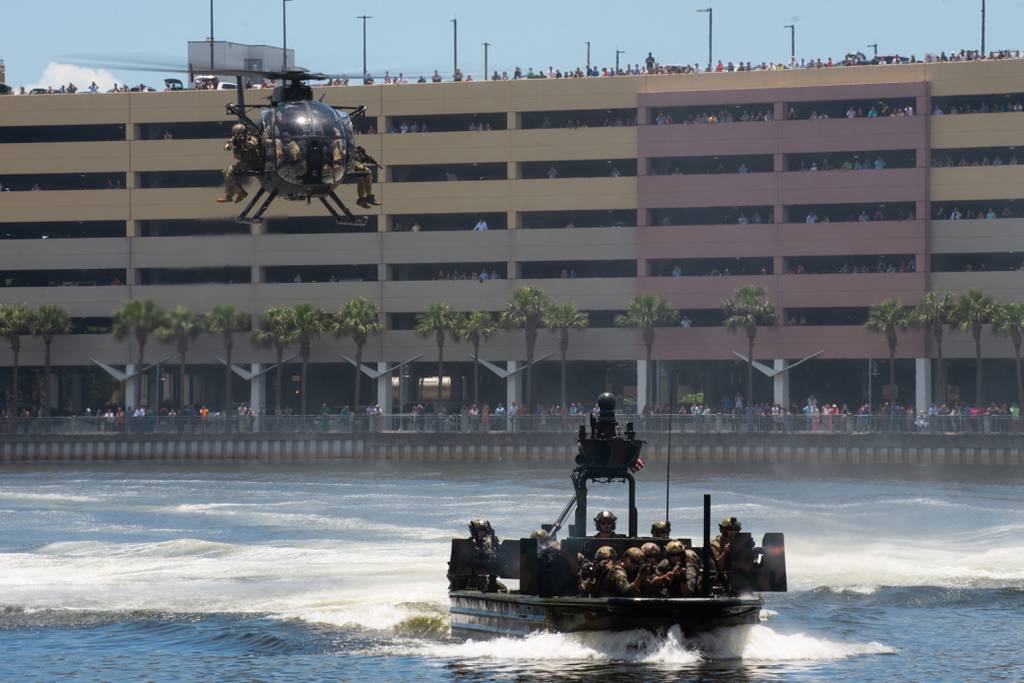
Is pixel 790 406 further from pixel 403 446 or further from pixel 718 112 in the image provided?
pixel 403 446

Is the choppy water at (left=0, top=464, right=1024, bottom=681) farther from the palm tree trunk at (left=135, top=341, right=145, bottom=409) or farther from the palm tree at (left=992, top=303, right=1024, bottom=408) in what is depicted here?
the palm tree at (left=992, top=303, right=1024, bottom=408)

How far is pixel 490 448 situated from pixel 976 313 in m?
29.8

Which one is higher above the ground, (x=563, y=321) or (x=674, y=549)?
(x=563, y=321)

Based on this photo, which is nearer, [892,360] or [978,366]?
[978,366]

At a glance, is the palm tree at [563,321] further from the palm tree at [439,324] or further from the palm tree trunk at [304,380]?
the palm tree trunk at [304,380]

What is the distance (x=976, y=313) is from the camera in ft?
365

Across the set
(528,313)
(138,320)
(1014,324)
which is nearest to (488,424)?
(528,313)

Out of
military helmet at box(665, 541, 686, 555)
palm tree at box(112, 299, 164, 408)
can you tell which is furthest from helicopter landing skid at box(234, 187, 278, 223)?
palm tree at box(112, 299, 164, 408)

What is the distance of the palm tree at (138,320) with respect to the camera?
2150 inches

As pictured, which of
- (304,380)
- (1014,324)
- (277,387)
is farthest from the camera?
(1014,324)

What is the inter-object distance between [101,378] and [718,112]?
42189 millimetres

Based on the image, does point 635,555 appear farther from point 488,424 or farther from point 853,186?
point 853,186

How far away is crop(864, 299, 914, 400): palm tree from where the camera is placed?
114 metres

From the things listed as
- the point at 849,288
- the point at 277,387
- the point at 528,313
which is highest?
the point at 849,288
